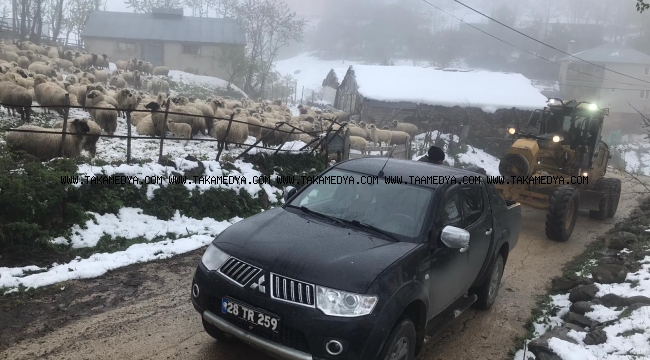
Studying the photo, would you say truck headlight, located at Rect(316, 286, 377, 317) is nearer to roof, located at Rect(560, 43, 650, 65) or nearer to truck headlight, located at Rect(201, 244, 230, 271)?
truck headlight, located at Rect(201, 244, 230, 271)

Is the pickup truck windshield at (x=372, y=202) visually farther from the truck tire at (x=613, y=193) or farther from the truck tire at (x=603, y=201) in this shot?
the truck tire at (x=613, y=193)

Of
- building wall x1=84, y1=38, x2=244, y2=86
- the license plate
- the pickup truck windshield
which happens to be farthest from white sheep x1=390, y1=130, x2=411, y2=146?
building wall x1=84, y1=38, x2=244, y2=86

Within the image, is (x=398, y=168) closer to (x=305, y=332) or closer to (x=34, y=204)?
(x=305, y=332)

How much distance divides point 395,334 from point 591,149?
9.64 meters

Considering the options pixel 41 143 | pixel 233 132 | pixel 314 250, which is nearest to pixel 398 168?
pixel 314 250

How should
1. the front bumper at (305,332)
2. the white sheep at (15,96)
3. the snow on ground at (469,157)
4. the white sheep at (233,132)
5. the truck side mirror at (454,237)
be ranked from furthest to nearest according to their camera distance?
the snow on ground at (469,157) < the white sheep at (233,132) < the white sheep at (15,96) < the truck side mirror at (454,237) < the front bumper at (305,332)

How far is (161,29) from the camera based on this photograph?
155 feet

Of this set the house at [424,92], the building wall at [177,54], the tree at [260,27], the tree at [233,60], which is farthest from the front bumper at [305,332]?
the building wall at [177,54]

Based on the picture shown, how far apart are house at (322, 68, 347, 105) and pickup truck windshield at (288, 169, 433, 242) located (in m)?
32.3

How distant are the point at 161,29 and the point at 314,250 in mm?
48606

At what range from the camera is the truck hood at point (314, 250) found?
370cm

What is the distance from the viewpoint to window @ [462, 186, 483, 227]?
5.29 meters

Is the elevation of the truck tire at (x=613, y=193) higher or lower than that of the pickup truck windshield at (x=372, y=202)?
lower

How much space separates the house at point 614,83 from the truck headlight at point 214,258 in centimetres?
5203
